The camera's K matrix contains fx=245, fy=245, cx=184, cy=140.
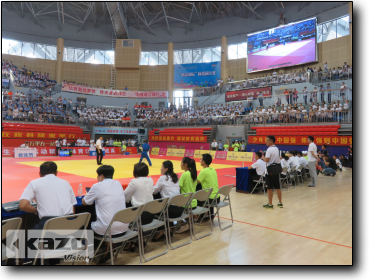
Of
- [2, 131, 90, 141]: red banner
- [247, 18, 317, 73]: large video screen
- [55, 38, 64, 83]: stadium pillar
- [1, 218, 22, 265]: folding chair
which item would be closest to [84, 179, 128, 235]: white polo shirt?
[1, 218, 22, 265]: folding chair

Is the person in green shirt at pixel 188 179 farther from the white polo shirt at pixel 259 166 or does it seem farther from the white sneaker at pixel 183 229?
the white polo shirt at pixel 259 166

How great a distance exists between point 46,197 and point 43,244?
566 mm

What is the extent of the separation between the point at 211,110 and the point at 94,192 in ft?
82.5

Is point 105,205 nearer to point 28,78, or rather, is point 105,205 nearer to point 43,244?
point 43,244

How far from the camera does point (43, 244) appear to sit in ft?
9.82

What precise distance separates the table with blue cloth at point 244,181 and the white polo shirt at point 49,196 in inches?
251

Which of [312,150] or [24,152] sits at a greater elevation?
[312,150]

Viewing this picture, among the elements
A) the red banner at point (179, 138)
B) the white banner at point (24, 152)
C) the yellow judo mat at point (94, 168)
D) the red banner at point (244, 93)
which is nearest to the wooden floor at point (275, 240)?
the yellow judo mat at point (94, 168)

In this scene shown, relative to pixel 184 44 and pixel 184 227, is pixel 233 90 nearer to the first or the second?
pixel 184 44

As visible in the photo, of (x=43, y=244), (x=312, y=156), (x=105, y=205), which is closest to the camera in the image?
(x=43, y=244)

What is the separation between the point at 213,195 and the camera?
17.2 feet

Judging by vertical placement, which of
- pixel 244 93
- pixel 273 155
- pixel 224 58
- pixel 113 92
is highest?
pixel 224 58

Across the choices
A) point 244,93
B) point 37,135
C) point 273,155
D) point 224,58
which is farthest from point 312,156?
point 224,58

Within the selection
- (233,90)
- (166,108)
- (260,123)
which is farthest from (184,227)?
(166,108)
